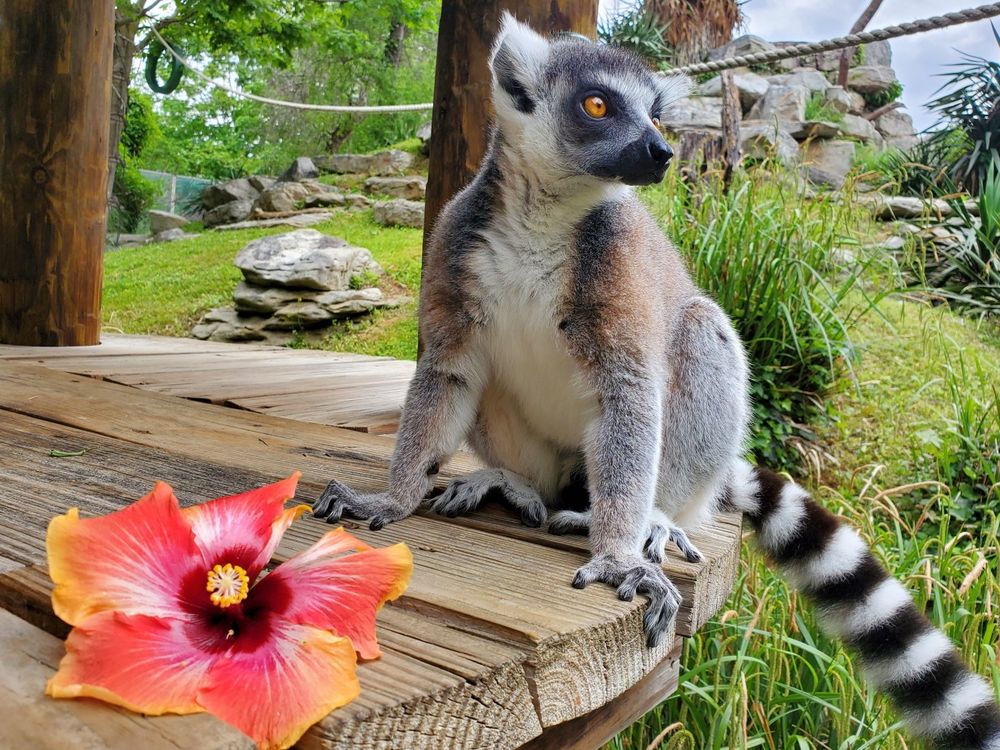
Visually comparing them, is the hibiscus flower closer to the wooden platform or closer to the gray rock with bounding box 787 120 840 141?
the wooden platform

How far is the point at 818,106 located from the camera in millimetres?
16641

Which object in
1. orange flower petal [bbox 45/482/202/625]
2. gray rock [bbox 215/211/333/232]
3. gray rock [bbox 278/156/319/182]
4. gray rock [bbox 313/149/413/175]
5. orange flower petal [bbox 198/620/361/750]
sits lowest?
orange flower petal [bbox 198/620/361/750]

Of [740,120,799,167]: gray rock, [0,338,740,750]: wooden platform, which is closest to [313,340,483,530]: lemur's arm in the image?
[0,338,740,750]: wooden platform

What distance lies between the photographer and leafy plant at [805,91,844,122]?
16.1 meters

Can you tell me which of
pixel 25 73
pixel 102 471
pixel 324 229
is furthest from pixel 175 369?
pixel 324 229

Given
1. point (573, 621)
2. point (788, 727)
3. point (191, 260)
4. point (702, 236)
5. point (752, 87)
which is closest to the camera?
point (573, 621)

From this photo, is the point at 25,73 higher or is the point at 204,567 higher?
the point at 25,73

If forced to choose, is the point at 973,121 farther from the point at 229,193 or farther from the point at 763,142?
the point at 229,193

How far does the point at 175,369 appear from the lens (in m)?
4.04

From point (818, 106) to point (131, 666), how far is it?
58.8 feet

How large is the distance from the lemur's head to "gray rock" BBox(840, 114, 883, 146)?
15236 millimetres

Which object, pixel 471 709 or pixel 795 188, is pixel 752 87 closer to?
pixel 795 188

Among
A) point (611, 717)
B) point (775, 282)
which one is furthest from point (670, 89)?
point (775, 282)

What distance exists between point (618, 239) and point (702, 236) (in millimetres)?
3060
